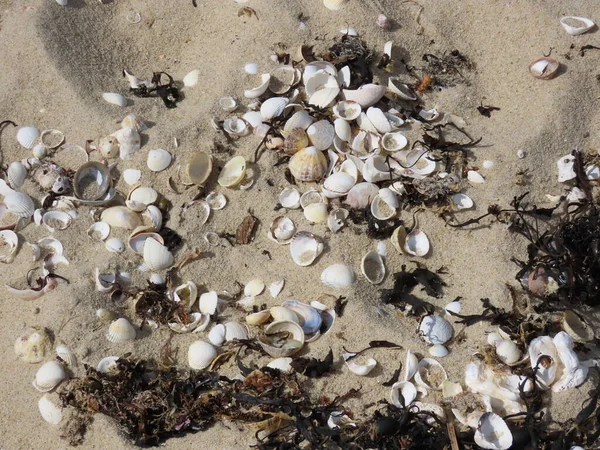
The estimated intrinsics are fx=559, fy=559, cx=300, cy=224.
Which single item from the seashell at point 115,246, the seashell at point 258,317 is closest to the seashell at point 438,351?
the seashell at point 258,317

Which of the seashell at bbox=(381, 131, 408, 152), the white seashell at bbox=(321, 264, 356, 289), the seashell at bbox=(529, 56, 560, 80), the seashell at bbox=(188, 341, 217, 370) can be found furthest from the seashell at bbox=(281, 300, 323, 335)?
the seashell at bbox=(529, 56, 560, 80)

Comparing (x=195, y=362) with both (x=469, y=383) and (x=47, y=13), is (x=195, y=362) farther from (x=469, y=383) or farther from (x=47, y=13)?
(x=47, y=13)

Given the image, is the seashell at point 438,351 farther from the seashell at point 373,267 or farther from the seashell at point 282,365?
the seashell at point 282,365

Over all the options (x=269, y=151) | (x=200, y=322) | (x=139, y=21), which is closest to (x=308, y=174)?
(x=269, y=151)

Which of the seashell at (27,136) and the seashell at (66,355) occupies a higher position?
the seashell at (27,136)

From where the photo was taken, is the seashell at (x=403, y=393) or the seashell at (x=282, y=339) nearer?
the seashell at (x=403, y=393)

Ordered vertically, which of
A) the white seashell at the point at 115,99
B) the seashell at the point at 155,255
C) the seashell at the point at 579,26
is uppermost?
the seashell at the point at 579,26

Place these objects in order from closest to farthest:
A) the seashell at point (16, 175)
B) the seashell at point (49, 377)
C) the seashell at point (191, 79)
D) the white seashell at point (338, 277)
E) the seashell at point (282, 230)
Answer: the seashell at point (49, 377)
the white seashell at point (338, 277)
the seashell at point (282, 230)
the seashell at point (16, 175)
the seashell at point (191, 79)
